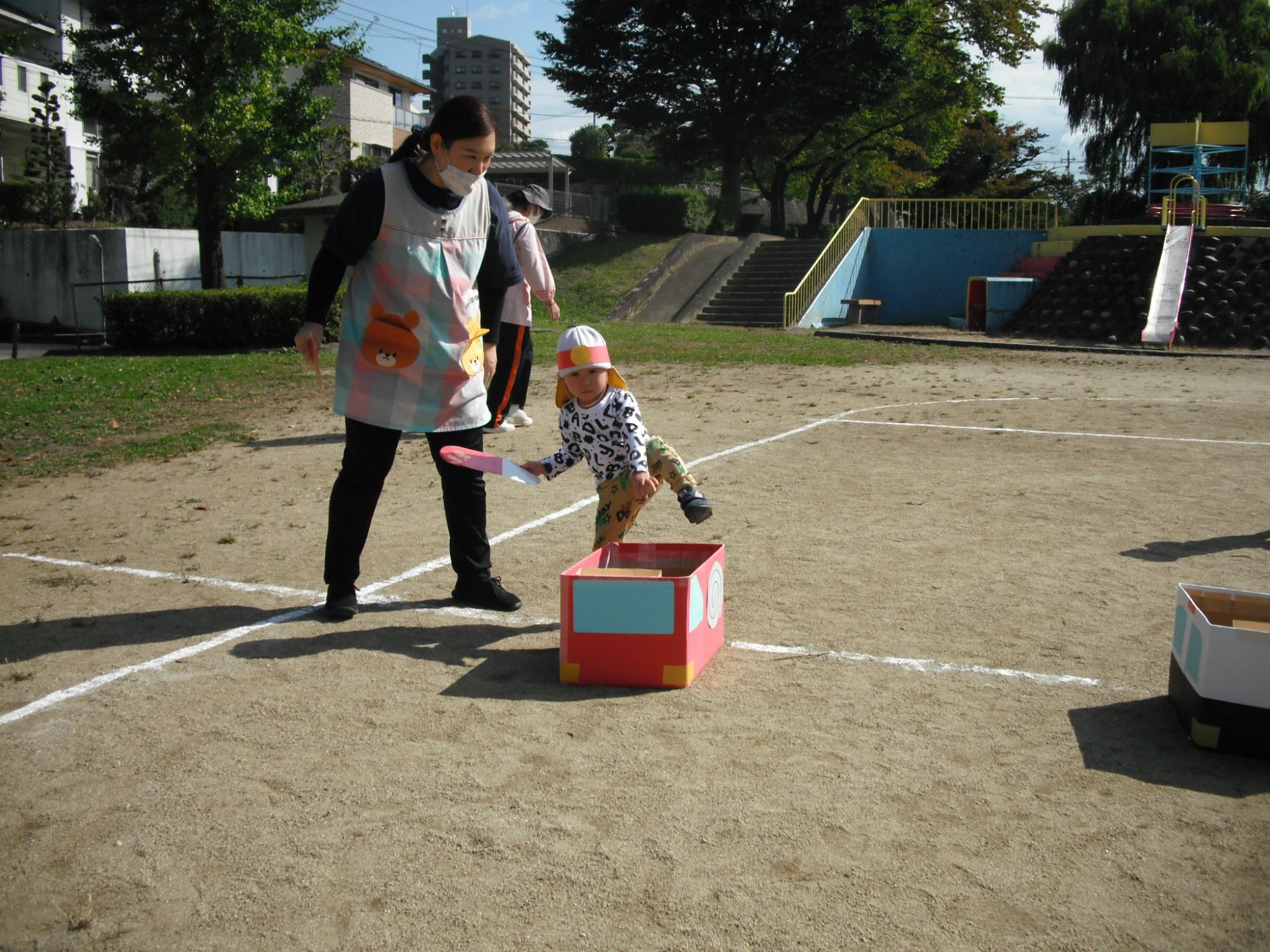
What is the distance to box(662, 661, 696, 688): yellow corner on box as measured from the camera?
13.3 feet

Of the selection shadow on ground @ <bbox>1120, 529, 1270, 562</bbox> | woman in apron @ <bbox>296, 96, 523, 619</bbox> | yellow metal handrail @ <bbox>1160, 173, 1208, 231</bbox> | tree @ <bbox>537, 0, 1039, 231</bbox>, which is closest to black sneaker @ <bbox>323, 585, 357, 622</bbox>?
woman in apron @ <bbox>296, 96, 523, 619</bbox>

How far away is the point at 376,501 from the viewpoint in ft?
16.4

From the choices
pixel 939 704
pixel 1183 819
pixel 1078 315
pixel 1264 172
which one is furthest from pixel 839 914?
pixel 1264 172

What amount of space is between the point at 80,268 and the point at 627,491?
2657 cm

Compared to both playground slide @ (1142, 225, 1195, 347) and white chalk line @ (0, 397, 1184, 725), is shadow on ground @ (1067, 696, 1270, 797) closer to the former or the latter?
white chalk line @ (0, 397, 1184, 725)

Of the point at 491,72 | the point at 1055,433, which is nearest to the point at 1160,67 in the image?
the point at 1055,433

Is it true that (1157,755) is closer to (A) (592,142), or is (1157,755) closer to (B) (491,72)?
(A) (592,142)

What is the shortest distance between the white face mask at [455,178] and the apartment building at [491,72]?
12332cm

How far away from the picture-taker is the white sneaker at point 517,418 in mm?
10141

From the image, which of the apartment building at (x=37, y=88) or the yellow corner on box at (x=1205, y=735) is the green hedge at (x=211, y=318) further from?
the apartment building at (x=37, y=88)

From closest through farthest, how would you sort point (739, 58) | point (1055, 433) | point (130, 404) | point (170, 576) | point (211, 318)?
point (170, 576) → point (1055, 433) → point (130, 404) → point (211, 318) → point (739, 58)

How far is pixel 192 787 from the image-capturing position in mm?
3283

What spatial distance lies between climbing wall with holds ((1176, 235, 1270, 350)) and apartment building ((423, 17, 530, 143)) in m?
106

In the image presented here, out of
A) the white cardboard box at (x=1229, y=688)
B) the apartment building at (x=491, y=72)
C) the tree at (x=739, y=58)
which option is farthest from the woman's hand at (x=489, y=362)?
the apartment building at (x=491, y=72)
